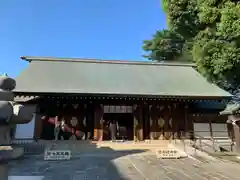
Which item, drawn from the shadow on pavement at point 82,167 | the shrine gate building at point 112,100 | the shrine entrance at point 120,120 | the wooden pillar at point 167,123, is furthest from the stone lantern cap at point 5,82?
the wooden pillar at point 167,123

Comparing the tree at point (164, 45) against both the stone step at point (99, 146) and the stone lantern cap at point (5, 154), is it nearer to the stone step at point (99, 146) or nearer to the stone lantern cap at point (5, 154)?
the stone step at point (99, 146)

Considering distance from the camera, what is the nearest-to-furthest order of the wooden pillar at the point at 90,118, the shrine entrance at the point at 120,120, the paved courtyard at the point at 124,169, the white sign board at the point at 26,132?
the paved courtyard at the point at 124,169 → the white sign board at the point at 26,132 → the wooden pillar at the point at 90,118 → the shrine entrance at the point at 120,120

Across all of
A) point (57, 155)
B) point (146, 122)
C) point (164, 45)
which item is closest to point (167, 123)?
point (146, 122)

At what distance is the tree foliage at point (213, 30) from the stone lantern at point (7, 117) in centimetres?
588

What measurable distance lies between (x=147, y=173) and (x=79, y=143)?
662cm

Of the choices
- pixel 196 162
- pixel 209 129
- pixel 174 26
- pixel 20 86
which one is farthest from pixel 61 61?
pixel 196 162

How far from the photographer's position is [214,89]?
1672 centimetres

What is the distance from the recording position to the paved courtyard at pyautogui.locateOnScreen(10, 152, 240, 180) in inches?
302

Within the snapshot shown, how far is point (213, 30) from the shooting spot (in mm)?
9359

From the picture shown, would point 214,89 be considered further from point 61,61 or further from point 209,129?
point 61,61

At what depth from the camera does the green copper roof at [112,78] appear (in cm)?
1498

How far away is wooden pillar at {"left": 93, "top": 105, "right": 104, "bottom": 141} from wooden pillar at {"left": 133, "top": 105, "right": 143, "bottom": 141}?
6.74 feet

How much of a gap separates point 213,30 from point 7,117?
840 cm

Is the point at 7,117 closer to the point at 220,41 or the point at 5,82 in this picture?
the point at 5,82
